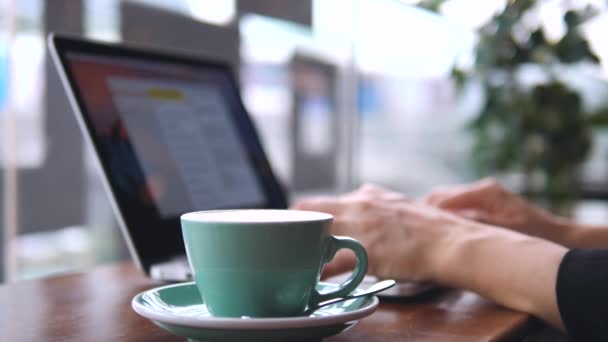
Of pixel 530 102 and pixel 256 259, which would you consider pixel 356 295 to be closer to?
pixel 256 259

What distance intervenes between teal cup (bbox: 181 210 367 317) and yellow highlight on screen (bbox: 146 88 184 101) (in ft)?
1.29

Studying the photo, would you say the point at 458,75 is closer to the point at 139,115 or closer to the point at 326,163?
the point at 326,163

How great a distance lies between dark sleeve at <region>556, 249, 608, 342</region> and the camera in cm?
63

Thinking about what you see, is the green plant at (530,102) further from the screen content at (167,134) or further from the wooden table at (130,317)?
the wooden table at (130,317)

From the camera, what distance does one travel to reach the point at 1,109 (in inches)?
39.0

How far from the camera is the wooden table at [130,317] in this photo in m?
0.56

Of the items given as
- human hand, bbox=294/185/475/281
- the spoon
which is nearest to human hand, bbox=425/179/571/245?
human hand, bbox=294/185/475/281

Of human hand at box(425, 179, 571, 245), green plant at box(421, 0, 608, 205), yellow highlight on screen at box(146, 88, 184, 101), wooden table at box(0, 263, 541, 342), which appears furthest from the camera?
green plant at box(421, 0, 608, 205)

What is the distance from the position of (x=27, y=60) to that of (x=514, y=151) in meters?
1.80

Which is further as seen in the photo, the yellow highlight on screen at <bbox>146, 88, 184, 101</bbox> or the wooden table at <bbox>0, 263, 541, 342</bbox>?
the yellow highlight on screen at <bbox>146, 88, 184, 101</bbox>

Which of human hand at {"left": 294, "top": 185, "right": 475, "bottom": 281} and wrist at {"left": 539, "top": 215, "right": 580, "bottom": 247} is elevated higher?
human hand at {"left": 294, "top": 185, "right": 475, "bottom": 281}

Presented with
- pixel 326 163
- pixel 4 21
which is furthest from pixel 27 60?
pixel 326 163

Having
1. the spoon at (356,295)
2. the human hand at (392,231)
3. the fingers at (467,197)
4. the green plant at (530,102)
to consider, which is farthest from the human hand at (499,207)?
the green plant at (530,102)

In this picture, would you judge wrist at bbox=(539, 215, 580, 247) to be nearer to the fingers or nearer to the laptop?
the fingers
